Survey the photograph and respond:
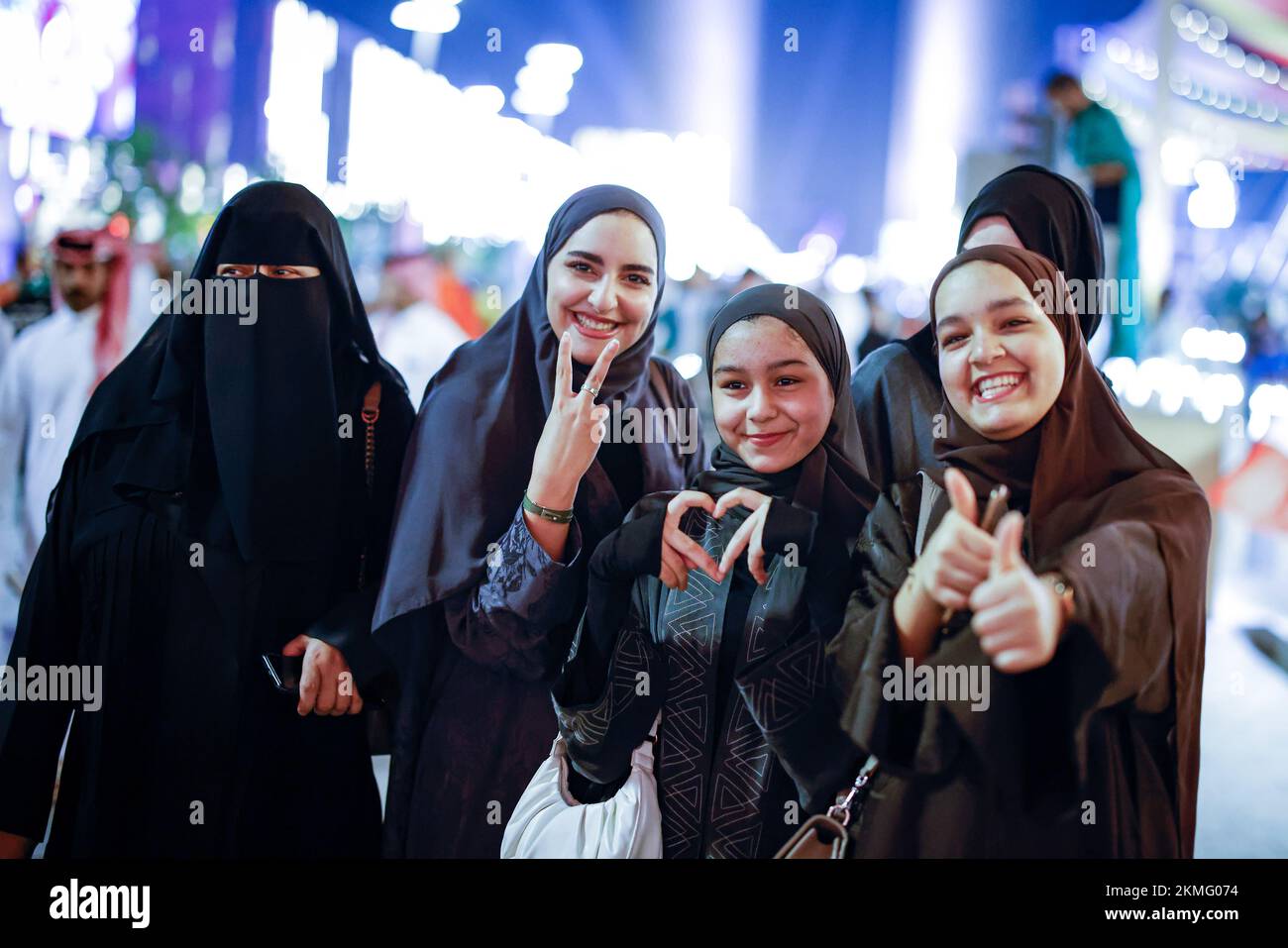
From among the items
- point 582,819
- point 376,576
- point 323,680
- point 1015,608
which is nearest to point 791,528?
point 1015,608

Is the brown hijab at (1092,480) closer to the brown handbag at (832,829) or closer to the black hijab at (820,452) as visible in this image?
the black hijab at (820,452)

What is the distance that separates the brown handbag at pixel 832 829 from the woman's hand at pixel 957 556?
408 millimetres

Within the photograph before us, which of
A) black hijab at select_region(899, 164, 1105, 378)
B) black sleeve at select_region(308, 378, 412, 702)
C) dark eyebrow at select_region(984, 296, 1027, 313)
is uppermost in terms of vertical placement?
black hijab at select_region(899, 164, 1105, 378)

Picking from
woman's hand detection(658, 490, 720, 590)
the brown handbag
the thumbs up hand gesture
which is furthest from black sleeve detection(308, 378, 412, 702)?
the thumbs up hand gesture

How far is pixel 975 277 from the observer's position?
233 centimetres

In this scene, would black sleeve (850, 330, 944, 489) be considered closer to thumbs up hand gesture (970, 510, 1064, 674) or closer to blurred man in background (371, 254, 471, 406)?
thumbs up hand gesture (970, 510, 1064, 674)

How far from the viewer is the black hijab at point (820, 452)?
2369 millimetres

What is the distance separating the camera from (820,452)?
238cm

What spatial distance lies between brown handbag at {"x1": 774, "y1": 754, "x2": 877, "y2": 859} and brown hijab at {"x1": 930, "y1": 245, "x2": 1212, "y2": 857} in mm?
610

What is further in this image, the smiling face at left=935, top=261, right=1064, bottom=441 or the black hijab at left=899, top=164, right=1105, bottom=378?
the black hijab at left=899, top=164, right=1105, bottom=378

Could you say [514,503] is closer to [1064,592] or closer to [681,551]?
[681,551]

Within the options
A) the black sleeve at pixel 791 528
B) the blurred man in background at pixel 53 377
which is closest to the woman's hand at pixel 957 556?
the black sleeve at pixel 791 528

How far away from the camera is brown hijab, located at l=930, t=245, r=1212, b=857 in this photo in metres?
2.29

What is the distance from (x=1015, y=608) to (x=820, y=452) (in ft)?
1.71
